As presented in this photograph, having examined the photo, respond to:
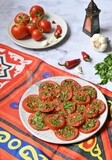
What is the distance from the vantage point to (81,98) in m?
1.04

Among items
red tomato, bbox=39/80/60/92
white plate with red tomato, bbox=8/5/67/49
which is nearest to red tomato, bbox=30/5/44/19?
white plate with red tomato, bbox=8/5/67/49

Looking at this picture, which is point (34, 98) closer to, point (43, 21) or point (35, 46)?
point (35, 46)

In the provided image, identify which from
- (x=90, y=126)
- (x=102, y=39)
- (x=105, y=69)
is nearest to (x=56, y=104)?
(x=90, y=126)

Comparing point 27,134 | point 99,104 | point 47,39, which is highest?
point 47,39

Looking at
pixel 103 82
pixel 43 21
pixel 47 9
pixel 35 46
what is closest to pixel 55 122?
pixel 103 82

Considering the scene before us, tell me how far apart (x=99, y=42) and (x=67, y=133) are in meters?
0.43

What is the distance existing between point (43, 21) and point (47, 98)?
0.40 m

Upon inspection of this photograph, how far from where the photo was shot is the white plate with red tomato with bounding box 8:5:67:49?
4.25 feet

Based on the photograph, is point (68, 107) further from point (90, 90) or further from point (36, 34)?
point (36, 34)

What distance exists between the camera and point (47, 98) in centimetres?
106

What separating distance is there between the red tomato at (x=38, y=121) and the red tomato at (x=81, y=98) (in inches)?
4.5

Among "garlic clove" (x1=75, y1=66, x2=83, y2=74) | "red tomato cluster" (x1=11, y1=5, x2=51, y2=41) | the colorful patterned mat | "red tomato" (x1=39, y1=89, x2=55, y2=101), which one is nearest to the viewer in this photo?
the colorful patterned mat

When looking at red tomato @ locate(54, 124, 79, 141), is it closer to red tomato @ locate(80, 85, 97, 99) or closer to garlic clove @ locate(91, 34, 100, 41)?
red tomato @ locate(80, 85, 97, 99)

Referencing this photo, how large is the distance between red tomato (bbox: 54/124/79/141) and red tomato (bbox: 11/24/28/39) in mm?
479
